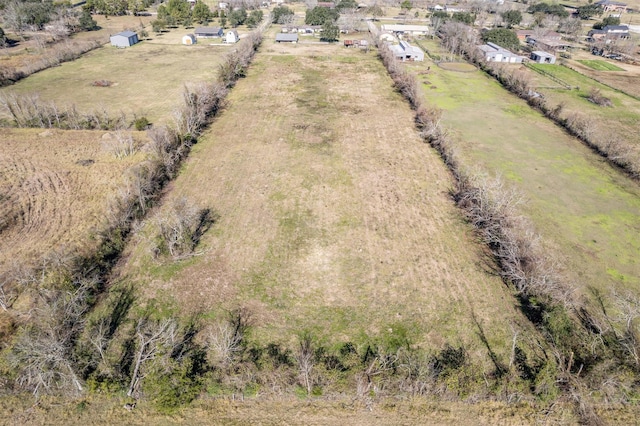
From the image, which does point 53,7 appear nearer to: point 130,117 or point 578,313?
point 130,117

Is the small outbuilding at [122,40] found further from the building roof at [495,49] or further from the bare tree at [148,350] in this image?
the bare tree at [148,350]

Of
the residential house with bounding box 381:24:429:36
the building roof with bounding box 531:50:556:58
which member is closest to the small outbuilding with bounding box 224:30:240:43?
the residential house with bounding box 381:24:429:36

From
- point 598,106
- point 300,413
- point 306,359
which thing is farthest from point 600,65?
point 300,413

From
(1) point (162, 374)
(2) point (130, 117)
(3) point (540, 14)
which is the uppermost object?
(3) point (540, 14)

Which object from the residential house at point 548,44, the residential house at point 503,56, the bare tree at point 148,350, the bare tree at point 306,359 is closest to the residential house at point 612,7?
the residential house at point 548,44

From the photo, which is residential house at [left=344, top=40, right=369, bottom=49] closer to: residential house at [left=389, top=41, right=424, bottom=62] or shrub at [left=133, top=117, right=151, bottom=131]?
residential house at [left=389, top=41, right=424, bottom=62]

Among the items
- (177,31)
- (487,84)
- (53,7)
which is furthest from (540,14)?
(53,7)
